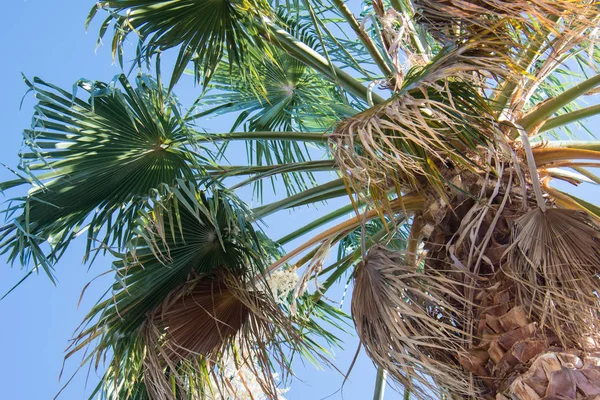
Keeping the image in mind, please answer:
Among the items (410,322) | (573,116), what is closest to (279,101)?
(573,116)

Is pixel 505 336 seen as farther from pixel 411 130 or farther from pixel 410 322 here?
pixel 411 130

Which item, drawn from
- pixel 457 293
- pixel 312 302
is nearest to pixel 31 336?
pixel 312 302

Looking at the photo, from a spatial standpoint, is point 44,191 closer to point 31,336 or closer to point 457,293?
point 457,293

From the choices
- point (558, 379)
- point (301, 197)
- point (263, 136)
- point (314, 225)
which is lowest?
point (558, 379)

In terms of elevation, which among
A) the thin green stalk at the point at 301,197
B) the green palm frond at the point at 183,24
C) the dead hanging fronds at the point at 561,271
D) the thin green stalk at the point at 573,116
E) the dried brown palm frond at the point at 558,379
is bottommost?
the dried brown palm frond at the point at 558,379

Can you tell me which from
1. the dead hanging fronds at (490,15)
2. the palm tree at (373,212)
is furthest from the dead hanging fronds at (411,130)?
the dead hanging fronds at (490,15)

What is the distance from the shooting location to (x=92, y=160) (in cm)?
342

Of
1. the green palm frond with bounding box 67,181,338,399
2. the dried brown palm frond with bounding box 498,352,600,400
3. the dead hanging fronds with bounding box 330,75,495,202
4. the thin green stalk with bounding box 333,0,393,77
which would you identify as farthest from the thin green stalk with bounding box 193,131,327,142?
the dried brown palm frond with bounding box 498,352,600,400

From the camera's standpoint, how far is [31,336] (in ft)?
35.9

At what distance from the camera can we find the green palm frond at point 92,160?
3.30m

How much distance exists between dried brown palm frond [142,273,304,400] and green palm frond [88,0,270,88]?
104 centimetres

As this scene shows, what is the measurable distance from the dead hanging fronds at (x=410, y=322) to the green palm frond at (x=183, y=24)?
1.39m

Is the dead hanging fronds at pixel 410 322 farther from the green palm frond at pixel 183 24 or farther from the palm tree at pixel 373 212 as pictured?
the green palm frond at pixel 183 24

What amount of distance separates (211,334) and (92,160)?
3.30 feet
